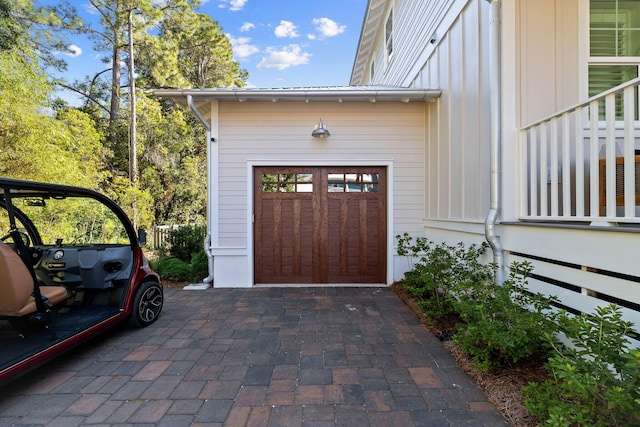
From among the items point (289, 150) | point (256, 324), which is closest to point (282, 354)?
point (256, 324)

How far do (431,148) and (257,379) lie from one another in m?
3.93

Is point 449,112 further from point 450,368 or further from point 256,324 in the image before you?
point 256,324

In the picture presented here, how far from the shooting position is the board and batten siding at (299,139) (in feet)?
15.7

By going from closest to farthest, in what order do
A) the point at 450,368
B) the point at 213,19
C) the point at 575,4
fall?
the point at 450,368 < the point at 575,4 < the point at 213,19

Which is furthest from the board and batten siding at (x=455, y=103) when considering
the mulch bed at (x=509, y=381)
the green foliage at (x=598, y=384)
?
the green foliage at (x=598, y=384)

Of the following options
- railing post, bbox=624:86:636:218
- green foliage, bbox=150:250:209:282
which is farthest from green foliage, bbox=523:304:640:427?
green foliage, bbox=150:250:209:282

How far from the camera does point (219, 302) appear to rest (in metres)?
4.09

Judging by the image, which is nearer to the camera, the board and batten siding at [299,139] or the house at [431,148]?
the house at [431,148]

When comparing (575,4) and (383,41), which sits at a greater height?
(383,41)

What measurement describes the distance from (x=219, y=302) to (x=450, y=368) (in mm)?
2944

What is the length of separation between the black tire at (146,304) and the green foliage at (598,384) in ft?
11.0

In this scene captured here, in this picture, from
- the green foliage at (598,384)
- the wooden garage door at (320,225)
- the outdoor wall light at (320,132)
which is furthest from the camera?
the wooden garage door at (320,225)

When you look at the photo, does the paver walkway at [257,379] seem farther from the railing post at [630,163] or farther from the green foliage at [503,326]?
the railing post at [630,163]

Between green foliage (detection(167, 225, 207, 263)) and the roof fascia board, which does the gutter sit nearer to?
the roof fascia board
